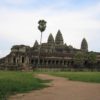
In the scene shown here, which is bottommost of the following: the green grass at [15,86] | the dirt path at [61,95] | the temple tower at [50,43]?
the dirt path at [61,95]

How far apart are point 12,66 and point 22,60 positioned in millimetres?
14483

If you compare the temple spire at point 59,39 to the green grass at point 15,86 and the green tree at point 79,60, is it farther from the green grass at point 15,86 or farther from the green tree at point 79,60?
the green grass at point 15,86

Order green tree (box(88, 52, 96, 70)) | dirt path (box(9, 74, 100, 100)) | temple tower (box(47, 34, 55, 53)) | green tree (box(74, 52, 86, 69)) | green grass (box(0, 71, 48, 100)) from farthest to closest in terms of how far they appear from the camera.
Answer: temple tower (box(47, 34, 55, 53)) → green tree (box(88, 52, 96, 70)) → green tree (box(74, 52, 86, 69)) → green grass (box(0, 71, 48, 100)) → dirt path (box(9, 74, 100, 100))

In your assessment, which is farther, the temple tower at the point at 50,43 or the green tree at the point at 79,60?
the temple tower at the point at 50,43

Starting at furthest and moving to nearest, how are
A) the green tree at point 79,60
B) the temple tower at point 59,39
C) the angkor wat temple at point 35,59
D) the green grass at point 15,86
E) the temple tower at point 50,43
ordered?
the temple tower at point 59,39, the temple tower at point 50,43, the green tree at point 79,60, the angkor wat temple at point 35,59, the green grass at point 15,86

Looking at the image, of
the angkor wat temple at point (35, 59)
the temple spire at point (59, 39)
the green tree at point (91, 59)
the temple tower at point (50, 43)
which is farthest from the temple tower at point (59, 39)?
the green tree at point (91, 59)

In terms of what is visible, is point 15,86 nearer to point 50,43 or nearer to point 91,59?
point 91,59

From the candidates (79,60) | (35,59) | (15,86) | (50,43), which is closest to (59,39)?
(50,43)

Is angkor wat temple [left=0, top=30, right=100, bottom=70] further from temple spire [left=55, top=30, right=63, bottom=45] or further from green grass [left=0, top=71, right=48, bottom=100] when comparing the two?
green grass [left=0, top=71, right=48, bottom=100]

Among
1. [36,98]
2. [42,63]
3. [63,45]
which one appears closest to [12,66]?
[42,63]

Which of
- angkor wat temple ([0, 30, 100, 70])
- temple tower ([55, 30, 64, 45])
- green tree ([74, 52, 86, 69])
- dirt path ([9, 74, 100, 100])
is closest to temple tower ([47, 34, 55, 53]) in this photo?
temple tower ([55, 30, 64, 45])

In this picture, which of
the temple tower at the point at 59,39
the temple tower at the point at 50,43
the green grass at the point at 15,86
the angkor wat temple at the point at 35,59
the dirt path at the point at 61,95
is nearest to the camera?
the dirt path at the point at 61,95

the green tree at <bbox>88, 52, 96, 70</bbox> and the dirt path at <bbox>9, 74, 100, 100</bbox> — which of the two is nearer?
the dirt path at <bbox>9, 74, 100, 100</bbox>

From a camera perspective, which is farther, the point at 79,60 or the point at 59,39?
the point at 59,39
